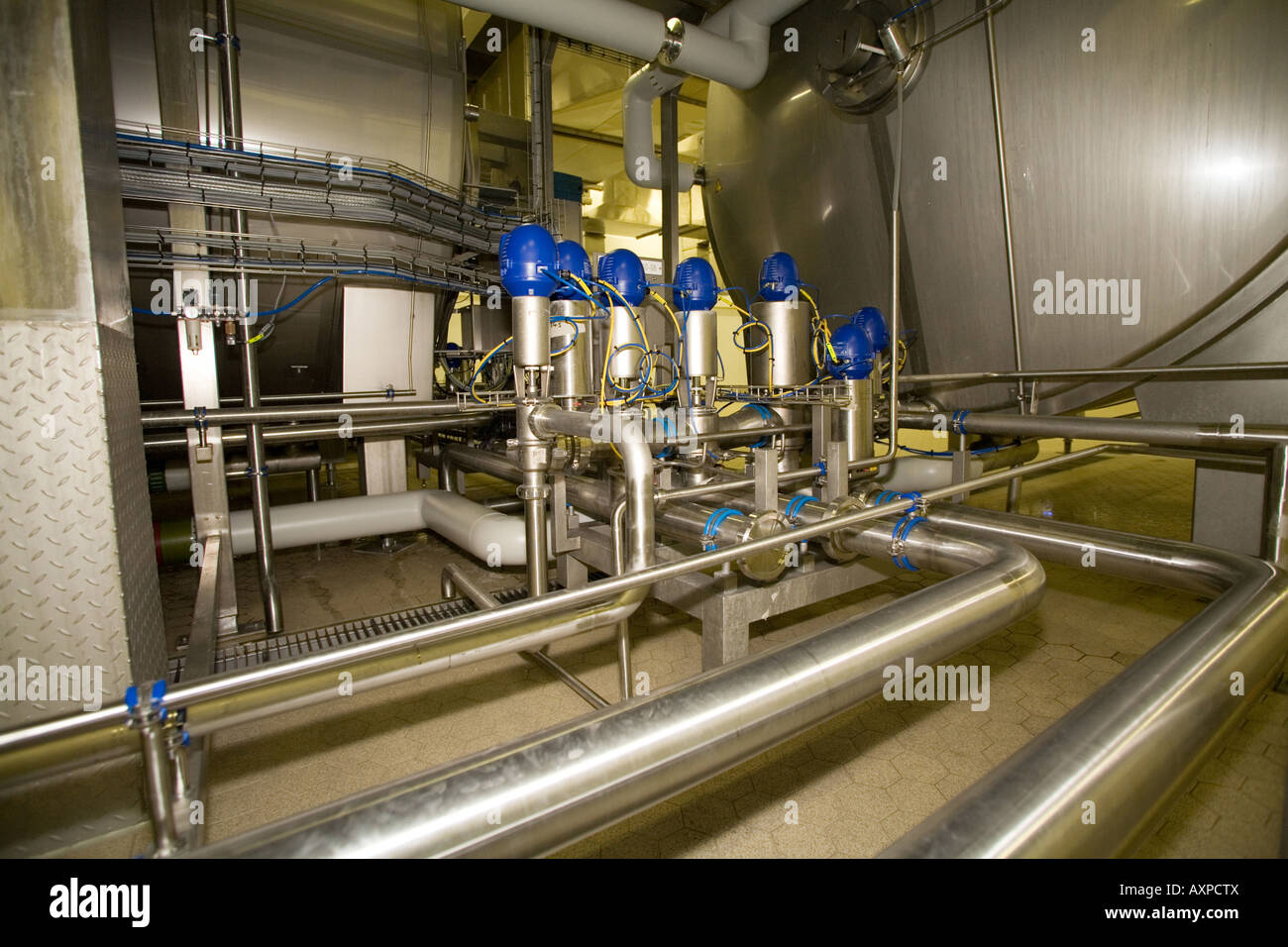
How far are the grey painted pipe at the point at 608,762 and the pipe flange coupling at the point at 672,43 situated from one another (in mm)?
2829

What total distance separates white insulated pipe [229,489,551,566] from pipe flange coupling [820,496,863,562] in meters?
0.99

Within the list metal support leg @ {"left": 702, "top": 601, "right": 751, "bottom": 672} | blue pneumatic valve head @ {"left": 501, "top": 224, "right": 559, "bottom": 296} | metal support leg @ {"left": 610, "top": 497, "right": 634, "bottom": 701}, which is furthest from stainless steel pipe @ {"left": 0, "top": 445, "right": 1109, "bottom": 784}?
blue pneumatic valve head @ {"left": 501, "top": 224, "right": 559, "bottom": 296}

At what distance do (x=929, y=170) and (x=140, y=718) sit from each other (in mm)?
2977

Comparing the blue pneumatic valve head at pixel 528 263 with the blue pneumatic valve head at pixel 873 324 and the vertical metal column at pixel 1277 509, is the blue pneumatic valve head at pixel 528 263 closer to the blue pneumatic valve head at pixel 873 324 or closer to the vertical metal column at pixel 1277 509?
the blue pneumatic valve head at pixel 873 324

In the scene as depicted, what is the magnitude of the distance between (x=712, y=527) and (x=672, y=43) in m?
2.37

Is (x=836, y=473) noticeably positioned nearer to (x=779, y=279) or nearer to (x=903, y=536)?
(x=903, y=536)

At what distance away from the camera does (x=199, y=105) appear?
2.18 m

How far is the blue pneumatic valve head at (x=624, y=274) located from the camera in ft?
6.71

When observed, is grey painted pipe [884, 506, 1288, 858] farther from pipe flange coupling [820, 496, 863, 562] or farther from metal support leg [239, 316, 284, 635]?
metal support leg [239, 316, 284, 635]

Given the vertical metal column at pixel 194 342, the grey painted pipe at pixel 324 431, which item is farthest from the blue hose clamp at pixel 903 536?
the vertical metal column at pixel 194 342

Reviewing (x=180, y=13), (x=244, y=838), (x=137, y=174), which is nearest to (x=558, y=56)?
(x=180, y=13)

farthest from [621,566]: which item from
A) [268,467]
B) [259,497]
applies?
[268,467]
